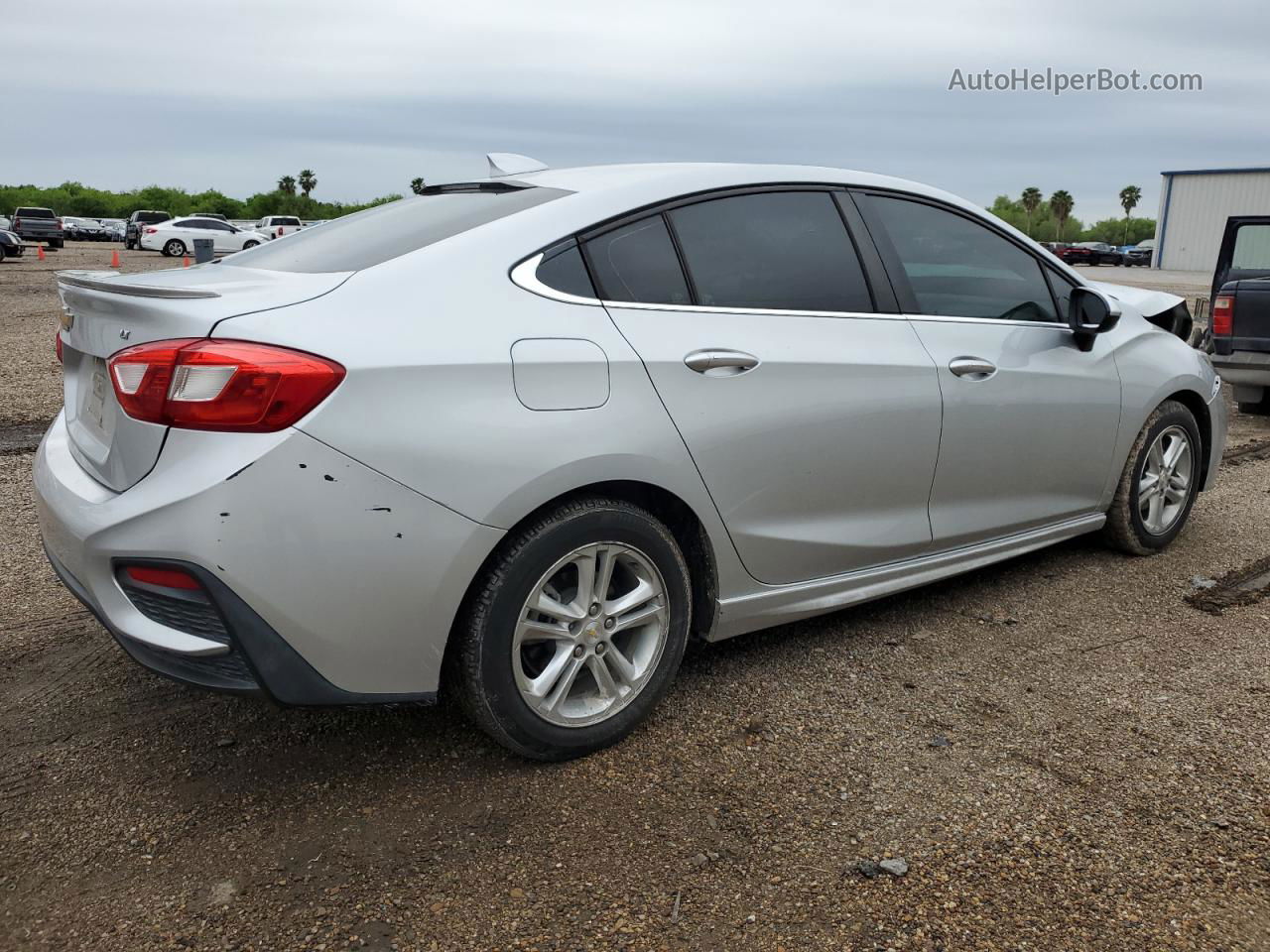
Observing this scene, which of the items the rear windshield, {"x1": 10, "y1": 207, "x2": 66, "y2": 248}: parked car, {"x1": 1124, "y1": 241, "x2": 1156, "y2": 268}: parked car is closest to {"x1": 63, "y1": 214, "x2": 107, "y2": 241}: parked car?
{"x1": 10, "y1": 207, "x2": 66, "y2": 248}: parked car

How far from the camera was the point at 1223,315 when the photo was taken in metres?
8.60

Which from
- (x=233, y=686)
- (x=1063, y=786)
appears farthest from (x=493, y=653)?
(x=1063, y=786)

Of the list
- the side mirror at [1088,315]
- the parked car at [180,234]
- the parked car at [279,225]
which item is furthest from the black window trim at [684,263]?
the parked car at [279,225]

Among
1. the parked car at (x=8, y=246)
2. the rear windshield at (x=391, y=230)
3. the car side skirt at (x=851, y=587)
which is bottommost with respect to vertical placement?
the car side skirt at (x=851, y=587)

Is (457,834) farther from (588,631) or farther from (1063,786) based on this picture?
(1063,786)

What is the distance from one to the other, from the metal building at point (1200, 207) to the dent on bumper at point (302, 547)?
204ft

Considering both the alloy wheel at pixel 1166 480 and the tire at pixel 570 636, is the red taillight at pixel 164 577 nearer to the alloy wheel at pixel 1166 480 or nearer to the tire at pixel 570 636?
the tire at pixel 570 636

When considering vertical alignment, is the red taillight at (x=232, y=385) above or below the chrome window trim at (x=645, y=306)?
below

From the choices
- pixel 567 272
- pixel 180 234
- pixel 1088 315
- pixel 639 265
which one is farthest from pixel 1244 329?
pixel 180 234

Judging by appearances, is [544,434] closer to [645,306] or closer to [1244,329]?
[645,306]

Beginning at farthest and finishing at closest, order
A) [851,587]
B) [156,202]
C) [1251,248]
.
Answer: [156,202] < [1251,248] < [851,587]

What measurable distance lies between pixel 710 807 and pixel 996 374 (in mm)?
1926

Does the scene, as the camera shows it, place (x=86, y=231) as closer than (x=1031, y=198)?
Yes

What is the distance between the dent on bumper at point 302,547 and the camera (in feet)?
7.65
